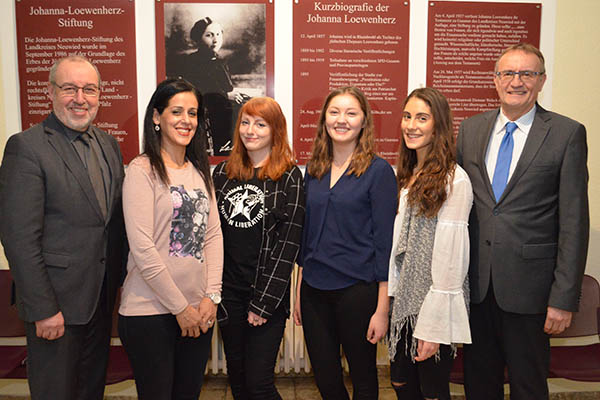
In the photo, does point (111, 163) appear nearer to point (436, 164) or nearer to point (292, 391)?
point (436, 164)

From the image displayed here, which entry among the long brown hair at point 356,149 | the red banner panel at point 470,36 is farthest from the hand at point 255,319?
the red banner panel at point 470,36

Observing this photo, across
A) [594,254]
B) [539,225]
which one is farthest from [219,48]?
[594,254]

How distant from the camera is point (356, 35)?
8.98ft

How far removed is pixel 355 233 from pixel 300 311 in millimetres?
447

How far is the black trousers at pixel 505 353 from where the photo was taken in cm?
187

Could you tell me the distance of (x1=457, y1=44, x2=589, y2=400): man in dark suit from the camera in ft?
5.89

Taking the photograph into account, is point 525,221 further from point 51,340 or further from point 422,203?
point 51,340

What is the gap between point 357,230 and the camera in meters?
1.84

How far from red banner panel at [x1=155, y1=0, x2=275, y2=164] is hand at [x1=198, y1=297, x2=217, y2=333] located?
4.52 feet

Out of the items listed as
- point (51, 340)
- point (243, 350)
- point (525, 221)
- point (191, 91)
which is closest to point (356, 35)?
point (191, 91)

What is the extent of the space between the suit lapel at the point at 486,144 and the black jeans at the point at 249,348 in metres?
1.03

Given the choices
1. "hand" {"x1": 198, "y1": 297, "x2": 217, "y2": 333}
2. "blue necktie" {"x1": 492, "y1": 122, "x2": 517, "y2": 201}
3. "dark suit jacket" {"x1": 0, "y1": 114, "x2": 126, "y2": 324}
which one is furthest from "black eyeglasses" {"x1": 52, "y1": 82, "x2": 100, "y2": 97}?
"blue necktie" {"x1": 492, "y1": 122, "x2": 517, "y2": 201}

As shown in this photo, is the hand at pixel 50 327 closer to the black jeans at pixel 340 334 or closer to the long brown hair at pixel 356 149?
the black jeans at pixel 340 334

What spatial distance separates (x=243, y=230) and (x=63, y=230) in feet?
2.24
